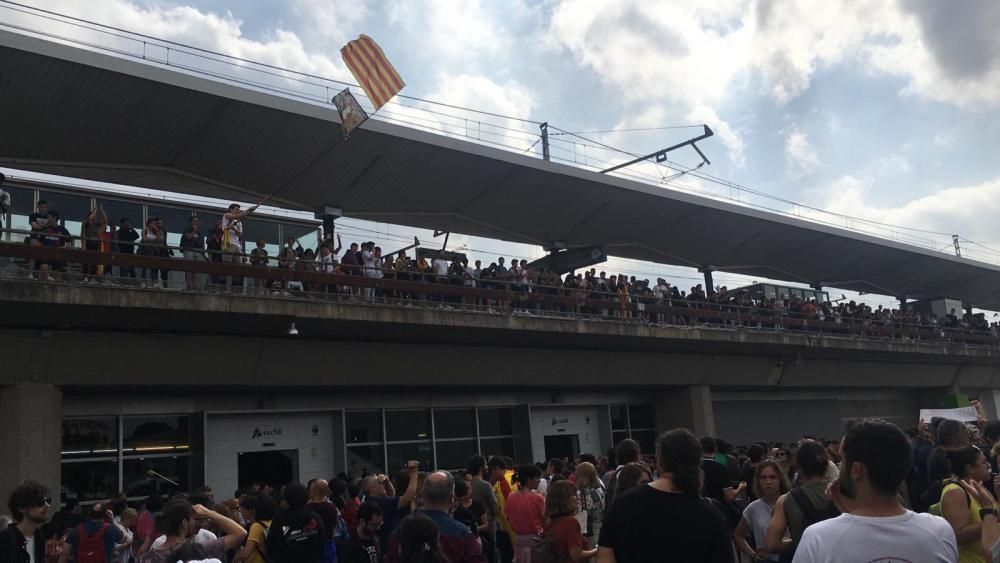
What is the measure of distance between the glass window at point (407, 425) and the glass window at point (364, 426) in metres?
0.26

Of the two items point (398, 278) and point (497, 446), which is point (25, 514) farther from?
point (497, 446)

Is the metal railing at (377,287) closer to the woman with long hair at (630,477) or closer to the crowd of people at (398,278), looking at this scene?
the crowd of people at (398,278)

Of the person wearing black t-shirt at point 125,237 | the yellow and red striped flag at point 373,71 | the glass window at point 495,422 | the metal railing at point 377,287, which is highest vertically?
the yellow and red striped flag at point 373,71

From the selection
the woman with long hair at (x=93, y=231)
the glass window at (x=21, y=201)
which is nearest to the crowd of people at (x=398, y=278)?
the woman with long hair at (x=93, y=231)

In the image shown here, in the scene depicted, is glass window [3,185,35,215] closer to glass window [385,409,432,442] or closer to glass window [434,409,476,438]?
glass window [385,409,432,442]

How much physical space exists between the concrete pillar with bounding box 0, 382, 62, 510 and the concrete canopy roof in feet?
20.3

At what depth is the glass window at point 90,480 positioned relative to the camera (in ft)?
55.3

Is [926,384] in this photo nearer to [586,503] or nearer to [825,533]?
[586,503]

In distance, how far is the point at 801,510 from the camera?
5770 millimetres

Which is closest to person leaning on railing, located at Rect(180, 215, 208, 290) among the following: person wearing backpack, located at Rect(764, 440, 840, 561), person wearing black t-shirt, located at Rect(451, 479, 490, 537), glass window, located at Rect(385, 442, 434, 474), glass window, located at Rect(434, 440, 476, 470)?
glass window, located at Rect(385, 442, 434, 474)

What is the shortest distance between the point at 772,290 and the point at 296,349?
78.3 ft

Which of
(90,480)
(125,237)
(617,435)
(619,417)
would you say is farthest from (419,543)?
(619,417)

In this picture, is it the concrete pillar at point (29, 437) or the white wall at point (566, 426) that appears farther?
the white wall at point (566, 426)

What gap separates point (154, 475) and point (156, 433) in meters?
0.90
